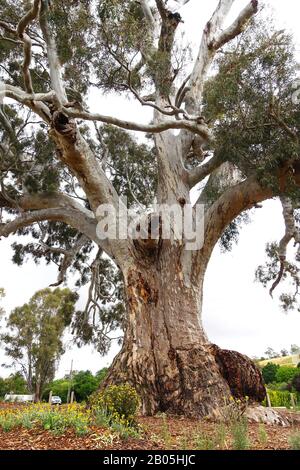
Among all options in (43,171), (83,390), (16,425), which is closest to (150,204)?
(43,171)

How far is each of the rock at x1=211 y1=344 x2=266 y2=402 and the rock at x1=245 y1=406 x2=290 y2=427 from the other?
0.28m

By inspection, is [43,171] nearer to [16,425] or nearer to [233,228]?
[233,228]

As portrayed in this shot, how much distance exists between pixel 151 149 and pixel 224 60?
4.28m

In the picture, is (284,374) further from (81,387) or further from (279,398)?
(81,387)

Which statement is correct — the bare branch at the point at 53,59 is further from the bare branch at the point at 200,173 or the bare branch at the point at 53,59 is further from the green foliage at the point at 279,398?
the green foliage at the point at 279,398

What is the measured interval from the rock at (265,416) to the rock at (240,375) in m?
0.28

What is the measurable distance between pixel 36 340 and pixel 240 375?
16.1 meters

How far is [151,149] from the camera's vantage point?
12.4m

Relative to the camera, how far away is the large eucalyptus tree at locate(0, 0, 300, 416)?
21.9 feet

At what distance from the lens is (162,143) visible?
366 inches

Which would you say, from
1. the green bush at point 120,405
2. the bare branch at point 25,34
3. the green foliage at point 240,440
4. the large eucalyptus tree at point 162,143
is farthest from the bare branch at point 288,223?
the bare branch at point 25,34

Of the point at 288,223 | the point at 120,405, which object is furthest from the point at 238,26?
the point at 120,405

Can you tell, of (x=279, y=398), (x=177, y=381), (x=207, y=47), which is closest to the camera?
(x=177, y=381)

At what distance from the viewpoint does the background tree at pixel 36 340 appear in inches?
814
